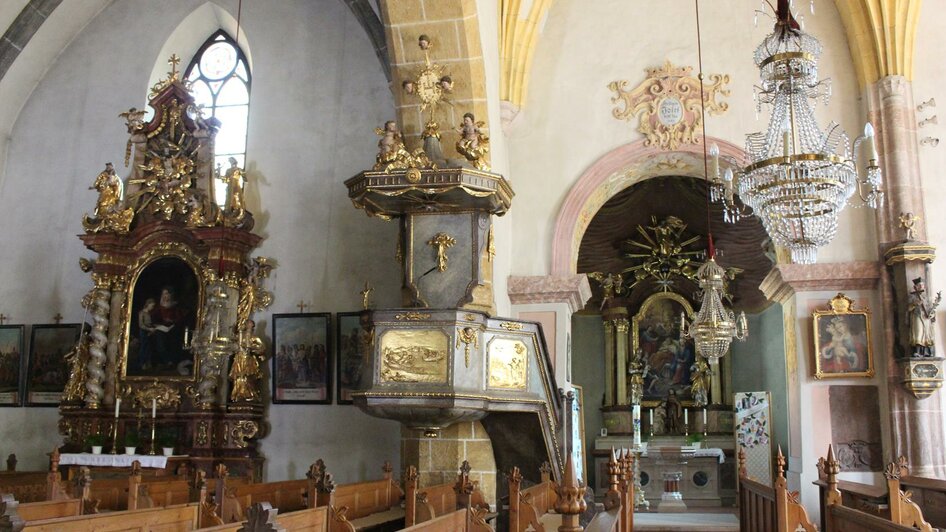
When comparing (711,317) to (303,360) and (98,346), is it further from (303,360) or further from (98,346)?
(98,346)

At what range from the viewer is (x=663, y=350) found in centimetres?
1744

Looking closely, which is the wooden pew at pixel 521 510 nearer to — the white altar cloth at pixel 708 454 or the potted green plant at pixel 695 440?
the white altar cloth at pixel 708 454

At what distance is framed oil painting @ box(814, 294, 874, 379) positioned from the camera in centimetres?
1080

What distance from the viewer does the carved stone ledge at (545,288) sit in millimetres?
11461

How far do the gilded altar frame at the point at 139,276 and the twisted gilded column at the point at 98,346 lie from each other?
0.21 metres

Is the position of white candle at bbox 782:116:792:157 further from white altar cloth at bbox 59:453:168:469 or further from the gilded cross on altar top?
the gilded cross on altar top

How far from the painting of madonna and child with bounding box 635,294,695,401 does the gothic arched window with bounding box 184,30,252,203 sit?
27.8 feet

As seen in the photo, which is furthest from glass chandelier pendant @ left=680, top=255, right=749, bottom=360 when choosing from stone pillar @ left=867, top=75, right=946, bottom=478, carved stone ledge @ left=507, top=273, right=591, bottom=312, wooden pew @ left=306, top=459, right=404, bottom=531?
wooden pew @ left=306, top=459, right=404, bottom=531

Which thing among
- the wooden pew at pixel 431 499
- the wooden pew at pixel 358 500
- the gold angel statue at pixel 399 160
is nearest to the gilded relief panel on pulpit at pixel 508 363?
the wooden pew at pixel 431 499

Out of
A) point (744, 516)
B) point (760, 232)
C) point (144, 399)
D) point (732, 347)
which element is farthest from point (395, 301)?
point (732, 347)

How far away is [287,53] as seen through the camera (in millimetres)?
12828

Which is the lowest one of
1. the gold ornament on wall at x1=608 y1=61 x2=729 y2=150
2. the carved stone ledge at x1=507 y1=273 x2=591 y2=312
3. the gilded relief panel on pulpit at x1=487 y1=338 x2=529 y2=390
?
the gilded relief panel on pulpit at x1=487 y1=338 x2=529 y2=390

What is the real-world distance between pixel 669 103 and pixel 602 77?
97 cm

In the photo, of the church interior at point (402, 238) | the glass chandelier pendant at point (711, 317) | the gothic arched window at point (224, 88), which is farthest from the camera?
the gothic arched window at point (224, 88)
